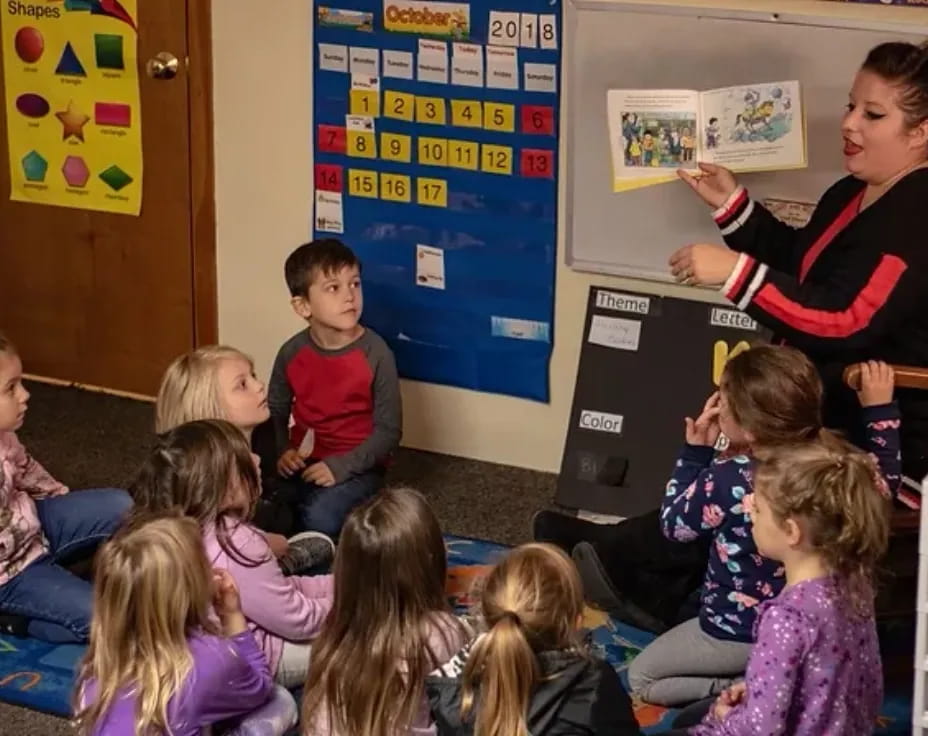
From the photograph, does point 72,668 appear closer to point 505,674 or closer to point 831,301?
point 505,674

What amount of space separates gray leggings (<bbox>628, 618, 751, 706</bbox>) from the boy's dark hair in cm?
118

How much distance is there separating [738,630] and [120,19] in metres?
2.31

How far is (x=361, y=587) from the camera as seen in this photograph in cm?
239

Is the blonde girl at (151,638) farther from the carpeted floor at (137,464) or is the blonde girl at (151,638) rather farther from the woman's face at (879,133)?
the woman's face at (879,133)

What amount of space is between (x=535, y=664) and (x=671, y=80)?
5.63 feet

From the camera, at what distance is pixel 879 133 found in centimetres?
292

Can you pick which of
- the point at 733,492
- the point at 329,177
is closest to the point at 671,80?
the point at 329,177

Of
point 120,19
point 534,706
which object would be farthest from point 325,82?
point 534,706

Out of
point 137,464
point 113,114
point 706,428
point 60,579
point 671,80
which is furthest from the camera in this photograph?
point 113,114

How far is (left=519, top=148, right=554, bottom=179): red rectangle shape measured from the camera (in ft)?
12.3

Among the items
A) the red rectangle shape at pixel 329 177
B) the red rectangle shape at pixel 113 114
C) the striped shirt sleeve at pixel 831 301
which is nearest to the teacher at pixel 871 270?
the striped shirt sleeve at pixel 831 301

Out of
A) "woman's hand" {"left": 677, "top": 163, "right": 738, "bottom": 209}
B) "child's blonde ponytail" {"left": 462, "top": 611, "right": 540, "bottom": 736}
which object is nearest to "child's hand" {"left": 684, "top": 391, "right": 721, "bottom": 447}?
"woman's hand" {"left": 677, "top": 163, "right": 738, "bottom": 209}

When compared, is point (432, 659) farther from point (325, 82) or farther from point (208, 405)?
point (325, 82)

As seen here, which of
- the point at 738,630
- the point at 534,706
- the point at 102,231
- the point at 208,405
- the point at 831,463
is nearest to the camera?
the point at 534,706
